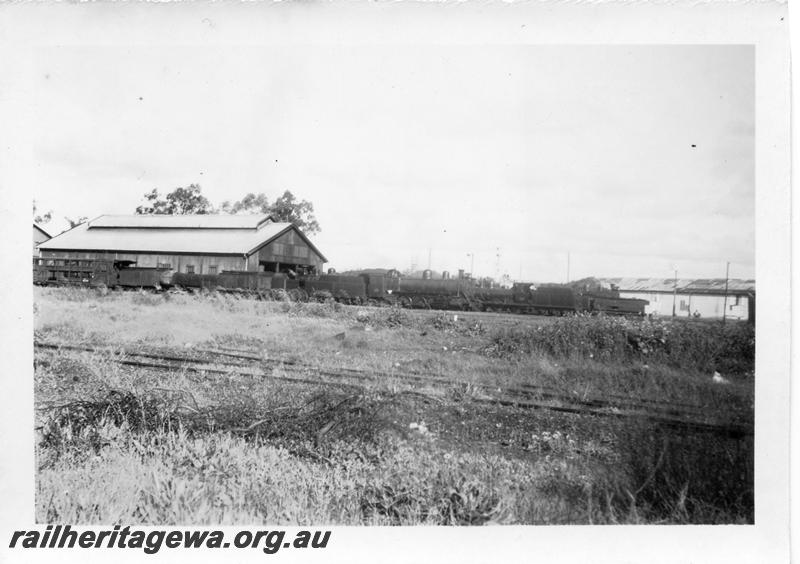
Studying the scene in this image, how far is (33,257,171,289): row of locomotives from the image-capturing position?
951 cm

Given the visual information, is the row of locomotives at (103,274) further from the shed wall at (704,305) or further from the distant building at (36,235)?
the shed wall at (704,305)

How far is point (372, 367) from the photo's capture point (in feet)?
19.0

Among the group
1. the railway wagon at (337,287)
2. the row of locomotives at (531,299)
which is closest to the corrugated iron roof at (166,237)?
the railway wagon at (337,287)

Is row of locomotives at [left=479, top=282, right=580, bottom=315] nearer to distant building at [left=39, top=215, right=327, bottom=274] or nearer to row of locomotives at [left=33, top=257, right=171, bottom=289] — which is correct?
distant building at [left=39, top=215, right=327, bottom=274]

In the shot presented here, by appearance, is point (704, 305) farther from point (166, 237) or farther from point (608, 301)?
point (166, 237)

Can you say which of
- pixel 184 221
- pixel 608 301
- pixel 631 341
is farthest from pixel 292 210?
pixel 608 301

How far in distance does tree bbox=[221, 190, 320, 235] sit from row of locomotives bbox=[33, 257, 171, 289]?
3735 millimetres

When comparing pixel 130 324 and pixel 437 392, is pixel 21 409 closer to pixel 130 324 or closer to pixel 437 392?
pixel 437 392

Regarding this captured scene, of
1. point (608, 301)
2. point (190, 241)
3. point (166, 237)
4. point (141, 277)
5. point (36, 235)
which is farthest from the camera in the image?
point (141, 277)

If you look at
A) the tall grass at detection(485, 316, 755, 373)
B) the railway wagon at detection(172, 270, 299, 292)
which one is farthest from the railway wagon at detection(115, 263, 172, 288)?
the tall grass at detection(485, 316, 755, 373)

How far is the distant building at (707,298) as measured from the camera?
406 cm

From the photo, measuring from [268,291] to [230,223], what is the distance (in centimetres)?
315

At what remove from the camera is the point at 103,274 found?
37.0 ft

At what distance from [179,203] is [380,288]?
781 cm
